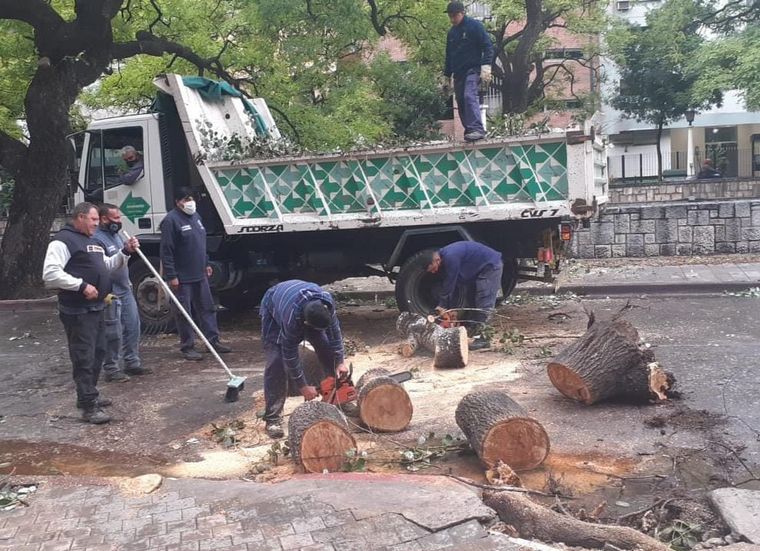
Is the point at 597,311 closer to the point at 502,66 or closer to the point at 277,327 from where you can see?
the point at 277,327

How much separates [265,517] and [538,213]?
515 centimetres

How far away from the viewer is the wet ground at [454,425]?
4.47 metres

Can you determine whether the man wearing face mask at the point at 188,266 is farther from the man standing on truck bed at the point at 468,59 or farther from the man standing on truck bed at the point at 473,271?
the man standing on truck bed at the point at 468,59

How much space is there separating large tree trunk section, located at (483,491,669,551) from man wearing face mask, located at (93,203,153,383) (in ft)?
15.2

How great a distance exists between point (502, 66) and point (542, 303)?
11753 millimetres

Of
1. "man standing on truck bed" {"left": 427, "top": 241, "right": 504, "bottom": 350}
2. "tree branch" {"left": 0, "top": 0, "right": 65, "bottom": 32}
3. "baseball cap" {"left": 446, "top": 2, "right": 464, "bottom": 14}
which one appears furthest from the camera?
"tree branch" {"left": 0, "top": 0, "right": 65, "bottom": 32}

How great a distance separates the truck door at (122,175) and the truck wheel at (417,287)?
10.7 ft

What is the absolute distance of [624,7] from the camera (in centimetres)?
3020

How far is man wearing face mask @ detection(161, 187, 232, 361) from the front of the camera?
7926mm

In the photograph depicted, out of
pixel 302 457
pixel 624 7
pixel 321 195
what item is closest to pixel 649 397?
pixel 302 457

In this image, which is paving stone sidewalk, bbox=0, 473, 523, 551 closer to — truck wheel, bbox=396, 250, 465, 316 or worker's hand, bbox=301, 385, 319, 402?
worker's hand, bbox=301, 385, 319, 402

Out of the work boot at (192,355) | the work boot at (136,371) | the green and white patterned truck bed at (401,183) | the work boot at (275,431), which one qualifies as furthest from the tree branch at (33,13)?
the work boot at (275,431)

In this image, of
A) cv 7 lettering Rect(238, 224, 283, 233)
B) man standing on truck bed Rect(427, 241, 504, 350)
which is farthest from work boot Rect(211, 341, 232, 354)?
man standing on truck bed Rect(427, 241, 504, 350)

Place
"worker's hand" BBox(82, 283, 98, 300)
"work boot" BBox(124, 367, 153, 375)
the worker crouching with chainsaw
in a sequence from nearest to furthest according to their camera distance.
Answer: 1. the worker crouching with chainsaw
2. "worker's hand" BBox(82, 283, 98, 300)
3. "work boot" BBox(124, 367, 153, 375)
